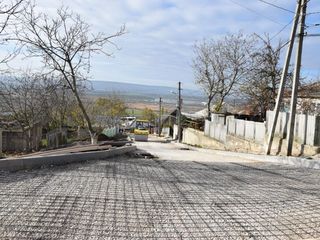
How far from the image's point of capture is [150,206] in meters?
5.46

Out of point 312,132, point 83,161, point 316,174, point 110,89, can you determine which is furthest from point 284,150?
point 110,89

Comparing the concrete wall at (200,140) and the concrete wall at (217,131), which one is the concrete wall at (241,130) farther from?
the concrete wall at (200,140)

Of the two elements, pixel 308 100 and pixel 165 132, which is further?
pixel 165 132

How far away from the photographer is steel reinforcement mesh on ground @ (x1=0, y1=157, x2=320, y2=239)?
173 inches

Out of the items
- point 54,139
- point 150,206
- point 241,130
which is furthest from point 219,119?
point 150,206

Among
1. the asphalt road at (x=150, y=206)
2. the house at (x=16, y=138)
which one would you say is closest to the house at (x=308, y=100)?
the house at (x=16, y=138)

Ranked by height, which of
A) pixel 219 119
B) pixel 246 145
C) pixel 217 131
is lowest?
pixel 217 131

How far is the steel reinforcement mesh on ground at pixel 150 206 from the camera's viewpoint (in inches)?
173

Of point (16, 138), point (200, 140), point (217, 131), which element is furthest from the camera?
point (200, 140)

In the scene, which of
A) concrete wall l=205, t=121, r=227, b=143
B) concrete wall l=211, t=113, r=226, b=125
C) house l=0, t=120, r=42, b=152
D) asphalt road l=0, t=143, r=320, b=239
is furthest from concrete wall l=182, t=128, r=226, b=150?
asphalt road l=0, t=143, r=320, b=239

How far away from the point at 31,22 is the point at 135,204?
44.0ft

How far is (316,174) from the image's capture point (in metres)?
9.90

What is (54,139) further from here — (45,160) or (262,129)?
(45,160)

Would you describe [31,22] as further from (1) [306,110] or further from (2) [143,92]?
(2) [143,92]
